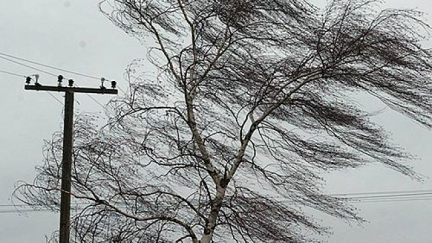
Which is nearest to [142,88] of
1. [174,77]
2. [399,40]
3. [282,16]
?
[174,77]

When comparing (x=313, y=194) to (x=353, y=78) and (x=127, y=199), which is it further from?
(x=127, y=199)

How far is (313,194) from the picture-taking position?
13180 millimetres

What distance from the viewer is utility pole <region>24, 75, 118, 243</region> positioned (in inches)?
549

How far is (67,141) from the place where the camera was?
1492 centimetres

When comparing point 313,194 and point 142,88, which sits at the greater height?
point 142,88

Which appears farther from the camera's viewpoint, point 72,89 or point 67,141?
point 72,89

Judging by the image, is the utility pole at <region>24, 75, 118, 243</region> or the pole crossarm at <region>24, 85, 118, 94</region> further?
the pole crossarm at <region>24, 85, 118, 94</region>

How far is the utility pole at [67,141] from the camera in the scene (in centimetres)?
1394

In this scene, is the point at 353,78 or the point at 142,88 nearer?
the point at 353,78

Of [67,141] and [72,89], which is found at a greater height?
[72,89]

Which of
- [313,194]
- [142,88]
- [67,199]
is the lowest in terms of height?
[313,194]

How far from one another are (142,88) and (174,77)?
0.48 metres

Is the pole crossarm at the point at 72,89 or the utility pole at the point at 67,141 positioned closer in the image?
the utility pole at the point at 67,141

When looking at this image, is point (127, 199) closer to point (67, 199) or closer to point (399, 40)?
point (67, 199)
